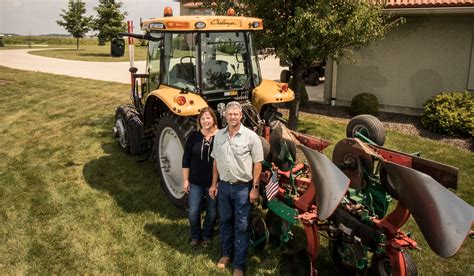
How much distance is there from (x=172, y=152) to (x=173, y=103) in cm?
77

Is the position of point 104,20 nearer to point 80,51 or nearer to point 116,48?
point 80,51

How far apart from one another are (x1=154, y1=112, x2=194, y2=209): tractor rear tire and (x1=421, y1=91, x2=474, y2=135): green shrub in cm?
674

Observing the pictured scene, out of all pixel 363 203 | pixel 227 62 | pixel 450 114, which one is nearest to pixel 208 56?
pixel 227 62

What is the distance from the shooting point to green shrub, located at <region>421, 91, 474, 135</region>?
927 centimetres

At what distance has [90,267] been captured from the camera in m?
4.49

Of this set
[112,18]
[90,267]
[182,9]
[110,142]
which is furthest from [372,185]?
[112,18]

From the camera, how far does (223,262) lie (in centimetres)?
445

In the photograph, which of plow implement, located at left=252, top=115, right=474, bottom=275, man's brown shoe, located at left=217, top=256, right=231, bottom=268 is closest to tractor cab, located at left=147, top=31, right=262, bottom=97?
plow implement, located at left=252, top=115, right=474, bottom=275

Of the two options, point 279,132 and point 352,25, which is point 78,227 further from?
point 352,25

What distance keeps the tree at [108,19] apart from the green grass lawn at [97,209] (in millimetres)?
26872

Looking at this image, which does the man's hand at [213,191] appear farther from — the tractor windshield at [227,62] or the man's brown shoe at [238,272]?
the tractor windshield at [227,62]

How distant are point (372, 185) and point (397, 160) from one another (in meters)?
0.34

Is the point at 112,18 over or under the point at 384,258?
over

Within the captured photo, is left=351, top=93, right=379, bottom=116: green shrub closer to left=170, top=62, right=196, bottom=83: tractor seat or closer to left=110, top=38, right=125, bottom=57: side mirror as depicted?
left=170, top=62, right=196, bottom=83: tractor seat
